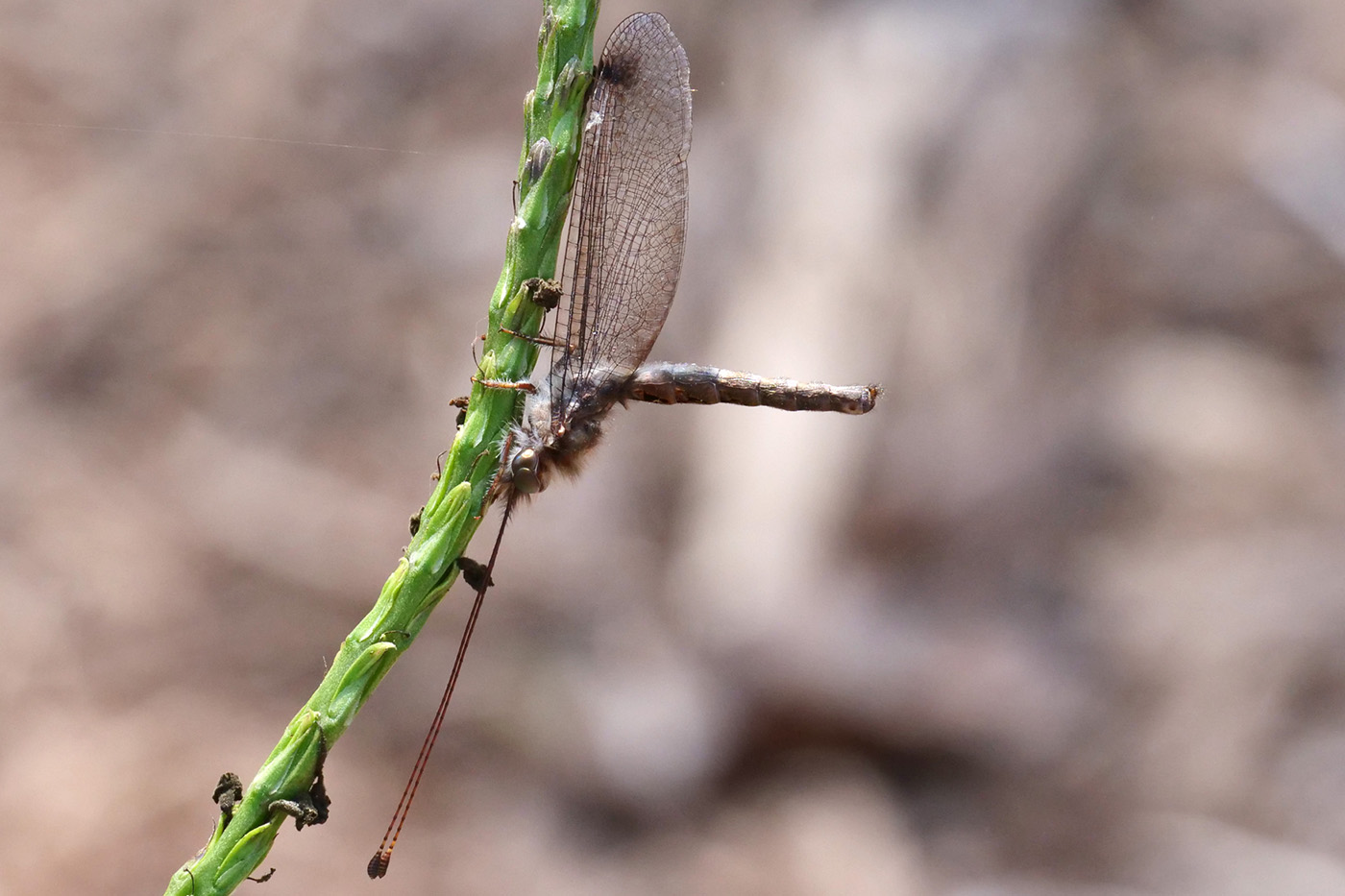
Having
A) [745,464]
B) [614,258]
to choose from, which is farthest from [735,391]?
[745,464]

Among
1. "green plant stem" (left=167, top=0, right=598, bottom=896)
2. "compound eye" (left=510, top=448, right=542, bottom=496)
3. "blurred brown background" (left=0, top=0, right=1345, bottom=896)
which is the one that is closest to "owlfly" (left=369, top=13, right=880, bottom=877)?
"compound eye" (left=510, top=448, right=542, bottom=496)

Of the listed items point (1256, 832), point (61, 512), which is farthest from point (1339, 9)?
point (61, 512)

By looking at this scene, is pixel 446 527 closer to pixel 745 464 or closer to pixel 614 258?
pixel 614 258

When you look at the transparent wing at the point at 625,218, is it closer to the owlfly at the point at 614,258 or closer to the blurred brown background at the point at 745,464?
the owlfly at the point at 614,258

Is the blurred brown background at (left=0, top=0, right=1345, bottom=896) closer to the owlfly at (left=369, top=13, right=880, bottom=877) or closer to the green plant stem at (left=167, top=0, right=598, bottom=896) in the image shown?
the owlfly at (left=369, top=13, right=880, bottom=877)

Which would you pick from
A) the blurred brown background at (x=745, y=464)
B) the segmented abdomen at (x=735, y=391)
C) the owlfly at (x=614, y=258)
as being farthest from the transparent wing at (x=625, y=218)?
the blurred brown background at (x=745, y=464)

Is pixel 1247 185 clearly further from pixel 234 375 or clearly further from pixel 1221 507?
pixel 234 375
